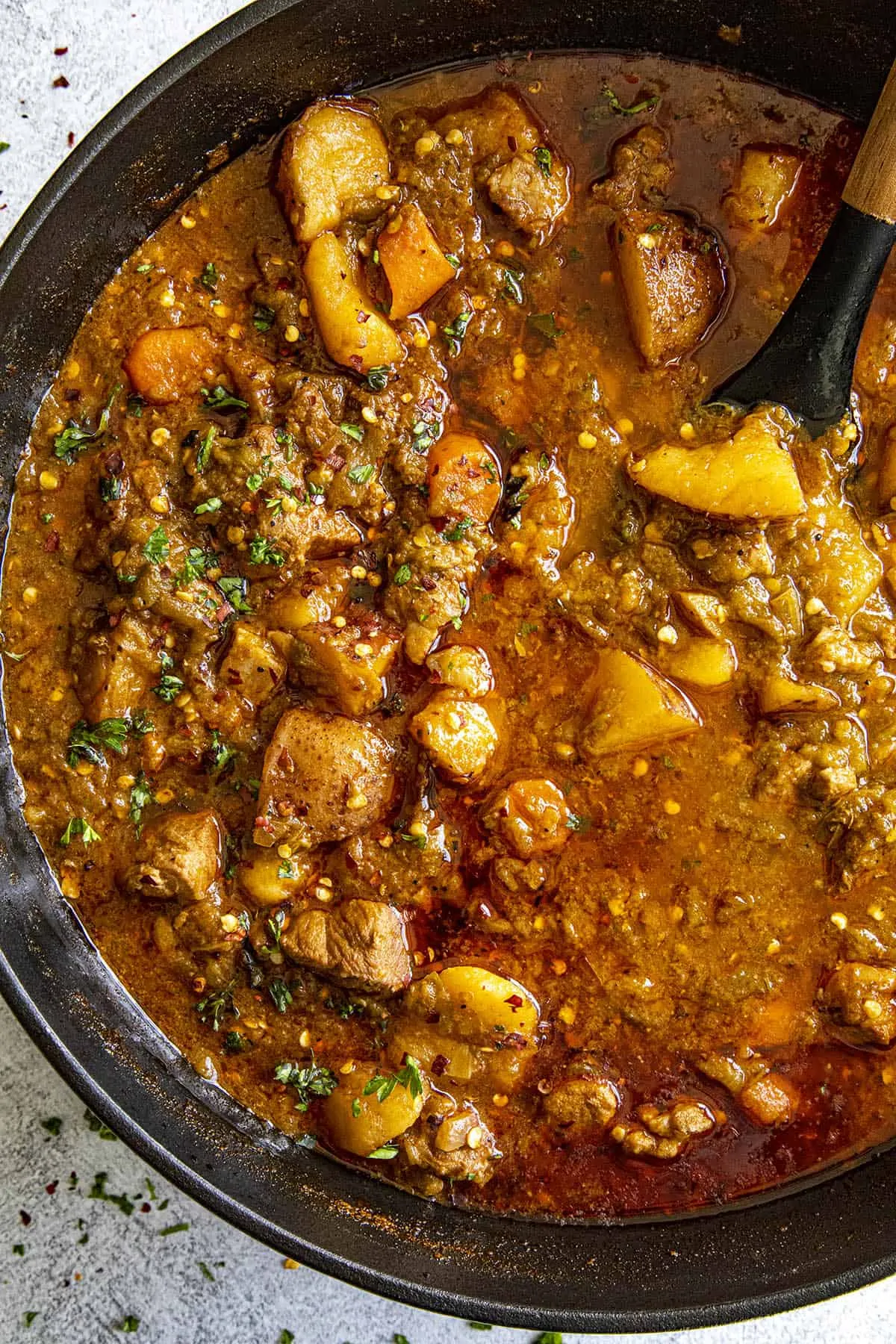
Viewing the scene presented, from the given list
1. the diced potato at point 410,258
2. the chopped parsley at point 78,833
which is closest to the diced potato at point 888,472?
the diced potato at point 410,258

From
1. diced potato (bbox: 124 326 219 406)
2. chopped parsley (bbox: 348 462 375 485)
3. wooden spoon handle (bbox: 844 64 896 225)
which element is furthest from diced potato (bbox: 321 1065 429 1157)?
wooden spoon handle (bbox: 844 64 896 225)

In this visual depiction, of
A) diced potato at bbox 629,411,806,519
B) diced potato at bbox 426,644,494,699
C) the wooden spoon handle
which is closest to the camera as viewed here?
the wooden spoon handle

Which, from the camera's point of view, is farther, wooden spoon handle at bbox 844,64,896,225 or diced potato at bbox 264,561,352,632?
diced potato at bbox 264,561,352,632

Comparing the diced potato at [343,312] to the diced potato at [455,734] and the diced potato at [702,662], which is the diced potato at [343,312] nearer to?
the diced potato at [455,734]

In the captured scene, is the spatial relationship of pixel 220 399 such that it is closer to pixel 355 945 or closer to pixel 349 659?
pixel 349 659

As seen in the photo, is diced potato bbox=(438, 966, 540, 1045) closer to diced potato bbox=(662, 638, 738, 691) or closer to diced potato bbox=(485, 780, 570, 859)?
diced potato bbox=(485, 780, 570, 859)

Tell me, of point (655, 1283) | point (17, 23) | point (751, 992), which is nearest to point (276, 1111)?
point (655, 1283)

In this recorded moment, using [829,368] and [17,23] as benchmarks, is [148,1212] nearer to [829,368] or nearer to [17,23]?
[829,368]

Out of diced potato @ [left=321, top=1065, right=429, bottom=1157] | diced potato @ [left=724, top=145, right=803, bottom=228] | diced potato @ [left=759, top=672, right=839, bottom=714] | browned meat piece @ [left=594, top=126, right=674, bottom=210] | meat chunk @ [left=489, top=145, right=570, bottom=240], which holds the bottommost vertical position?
diced potato @ [left=321, top=1065, right=429, bottom=1157]
